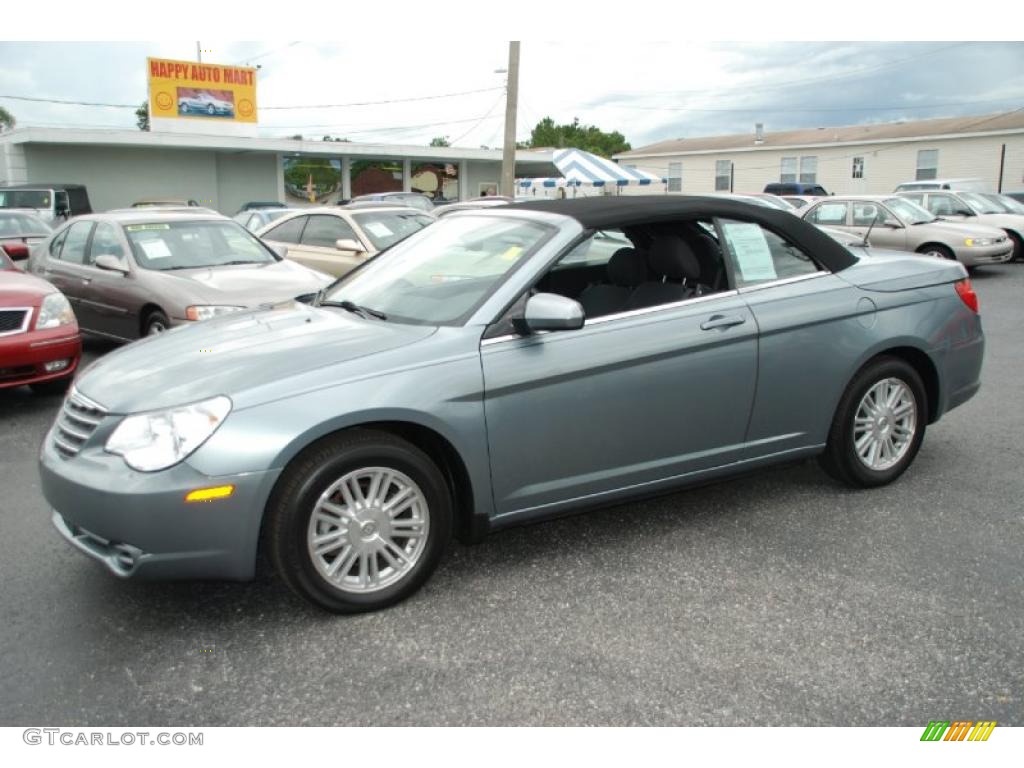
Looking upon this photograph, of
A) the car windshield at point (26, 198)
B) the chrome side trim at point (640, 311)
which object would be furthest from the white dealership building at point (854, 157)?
the chrome side trim at point (640, 311)

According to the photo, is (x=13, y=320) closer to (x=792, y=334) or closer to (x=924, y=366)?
(x=792, y=334)

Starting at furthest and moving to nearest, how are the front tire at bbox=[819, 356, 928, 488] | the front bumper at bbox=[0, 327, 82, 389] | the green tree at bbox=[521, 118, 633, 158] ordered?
the green tree at bbox=[521, 118, 633, 158], the front bumper at bbox=[0, 327, 82, 389], the front tire at bbox=[819, 356, 928, 488]

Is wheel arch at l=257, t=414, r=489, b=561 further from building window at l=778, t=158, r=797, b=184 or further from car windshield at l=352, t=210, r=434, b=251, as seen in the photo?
building window at l=778, t=158, r=797, b=184

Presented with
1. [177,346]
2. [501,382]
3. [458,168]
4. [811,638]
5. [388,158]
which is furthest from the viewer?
[458,168]

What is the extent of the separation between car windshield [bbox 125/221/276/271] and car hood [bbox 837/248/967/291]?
229 inches

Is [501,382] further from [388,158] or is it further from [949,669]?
[388,158]

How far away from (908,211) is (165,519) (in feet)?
50.0

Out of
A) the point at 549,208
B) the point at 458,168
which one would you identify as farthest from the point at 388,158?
the point at 549,208

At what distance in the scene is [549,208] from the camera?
4.23m

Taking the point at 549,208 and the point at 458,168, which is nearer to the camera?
the point at 549,208

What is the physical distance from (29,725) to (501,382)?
1944 millimetres

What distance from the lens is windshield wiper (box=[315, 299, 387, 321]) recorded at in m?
3.91

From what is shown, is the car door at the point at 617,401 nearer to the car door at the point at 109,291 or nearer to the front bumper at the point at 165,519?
the front bumper at the point at 165,519

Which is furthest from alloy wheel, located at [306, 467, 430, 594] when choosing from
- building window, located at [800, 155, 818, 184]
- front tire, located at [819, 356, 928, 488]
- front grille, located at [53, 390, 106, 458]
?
building window, located at [800, 155, 818, 184]
